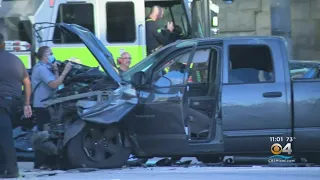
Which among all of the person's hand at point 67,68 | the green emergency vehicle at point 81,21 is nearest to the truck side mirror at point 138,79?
the person's hand at point 67,68

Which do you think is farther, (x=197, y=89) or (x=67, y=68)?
(x=67, y=68)

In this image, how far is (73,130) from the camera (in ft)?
24.2

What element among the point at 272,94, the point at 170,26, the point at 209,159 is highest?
the point at 170,26

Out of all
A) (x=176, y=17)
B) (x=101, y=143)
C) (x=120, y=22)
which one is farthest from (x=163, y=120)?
(x=176, y=17)

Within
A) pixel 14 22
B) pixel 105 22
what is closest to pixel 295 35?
pixel 105 22

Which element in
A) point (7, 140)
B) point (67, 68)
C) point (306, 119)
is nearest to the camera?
point (7, 140)

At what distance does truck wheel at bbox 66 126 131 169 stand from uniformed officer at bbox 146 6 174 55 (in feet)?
12.1

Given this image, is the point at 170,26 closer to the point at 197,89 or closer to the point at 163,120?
the point at 197,89

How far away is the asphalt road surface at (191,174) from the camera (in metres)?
6.13

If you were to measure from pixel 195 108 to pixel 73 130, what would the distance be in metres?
1.52

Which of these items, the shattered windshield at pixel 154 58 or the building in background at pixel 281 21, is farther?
the building in background at pixel 281 21

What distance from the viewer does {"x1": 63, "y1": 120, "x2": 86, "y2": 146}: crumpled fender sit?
734 cm

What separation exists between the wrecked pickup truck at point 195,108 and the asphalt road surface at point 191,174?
1.46ft

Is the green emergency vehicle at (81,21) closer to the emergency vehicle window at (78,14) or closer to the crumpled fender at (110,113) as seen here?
the emergency vehicle window at (78,14)
